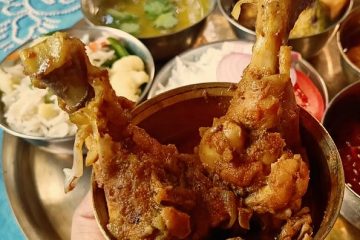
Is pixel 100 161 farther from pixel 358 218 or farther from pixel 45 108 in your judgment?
pixel 45 108

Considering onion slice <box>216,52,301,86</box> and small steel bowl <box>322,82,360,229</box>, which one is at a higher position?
small steel bowl <box>322,82,360,229</box>

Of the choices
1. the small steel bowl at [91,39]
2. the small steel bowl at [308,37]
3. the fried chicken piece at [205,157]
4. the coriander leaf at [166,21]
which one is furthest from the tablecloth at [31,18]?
the fried chicken piece at [205,157]

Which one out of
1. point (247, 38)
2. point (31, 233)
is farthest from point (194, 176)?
point (247, 38)

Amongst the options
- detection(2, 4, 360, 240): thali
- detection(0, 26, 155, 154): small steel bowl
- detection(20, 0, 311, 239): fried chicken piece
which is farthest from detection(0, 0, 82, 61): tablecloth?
detection(20, 0, 311, 239): fried chicken piece

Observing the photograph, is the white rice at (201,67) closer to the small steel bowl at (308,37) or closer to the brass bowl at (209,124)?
the small steel bowl at (308,37)

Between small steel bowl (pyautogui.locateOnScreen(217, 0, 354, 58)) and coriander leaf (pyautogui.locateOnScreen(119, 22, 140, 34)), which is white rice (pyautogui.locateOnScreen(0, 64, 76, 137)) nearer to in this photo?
coriander leaf (pyautogui.locateOnScreen(119, 22, 140, 34))

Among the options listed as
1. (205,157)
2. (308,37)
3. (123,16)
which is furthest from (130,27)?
(205,157)

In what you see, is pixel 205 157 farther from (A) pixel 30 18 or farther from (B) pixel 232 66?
(A) pixel 30 18
